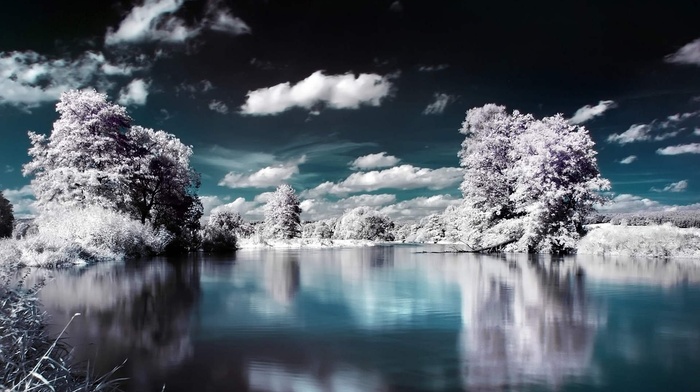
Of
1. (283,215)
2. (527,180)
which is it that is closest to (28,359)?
(527,180)

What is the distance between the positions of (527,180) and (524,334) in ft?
67.5

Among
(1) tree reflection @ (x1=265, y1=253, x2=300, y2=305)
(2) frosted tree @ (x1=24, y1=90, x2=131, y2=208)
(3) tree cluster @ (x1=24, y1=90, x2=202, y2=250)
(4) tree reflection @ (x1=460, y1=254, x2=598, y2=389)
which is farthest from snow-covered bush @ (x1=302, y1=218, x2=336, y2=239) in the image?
(4) tree reflection @ (x1=460, y1=254, x2=598, y2=389)

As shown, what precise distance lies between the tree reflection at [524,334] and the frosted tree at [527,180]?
14.5 metres

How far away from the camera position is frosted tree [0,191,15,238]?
26.7m

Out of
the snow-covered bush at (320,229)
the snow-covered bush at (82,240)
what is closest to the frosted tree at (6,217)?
the snow-covered bush at (82,240)

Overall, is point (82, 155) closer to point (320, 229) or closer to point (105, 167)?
point (105, 167)

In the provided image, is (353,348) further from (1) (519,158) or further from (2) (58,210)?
(1) (519,158)

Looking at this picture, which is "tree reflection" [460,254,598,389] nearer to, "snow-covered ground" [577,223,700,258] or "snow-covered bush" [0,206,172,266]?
"snow-covered bush" [0,206,172,266]

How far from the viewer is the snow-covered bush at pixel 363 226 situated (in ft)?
321

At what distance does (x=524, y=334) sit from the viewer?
5801 mm

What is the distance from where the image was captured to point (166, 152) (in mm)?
31641

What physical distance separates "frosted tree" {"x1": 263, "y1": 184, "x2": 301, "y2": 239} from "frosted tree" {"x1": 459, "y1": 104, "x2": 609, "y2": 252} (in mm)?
40089

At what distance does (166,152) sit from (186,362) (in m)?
29.9

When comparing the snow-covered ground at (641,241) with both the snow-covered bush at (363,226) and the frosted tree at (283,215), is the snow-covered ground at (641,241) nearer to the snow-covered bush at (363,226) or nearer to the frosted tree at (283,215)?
the frosted tree at (283,215)
